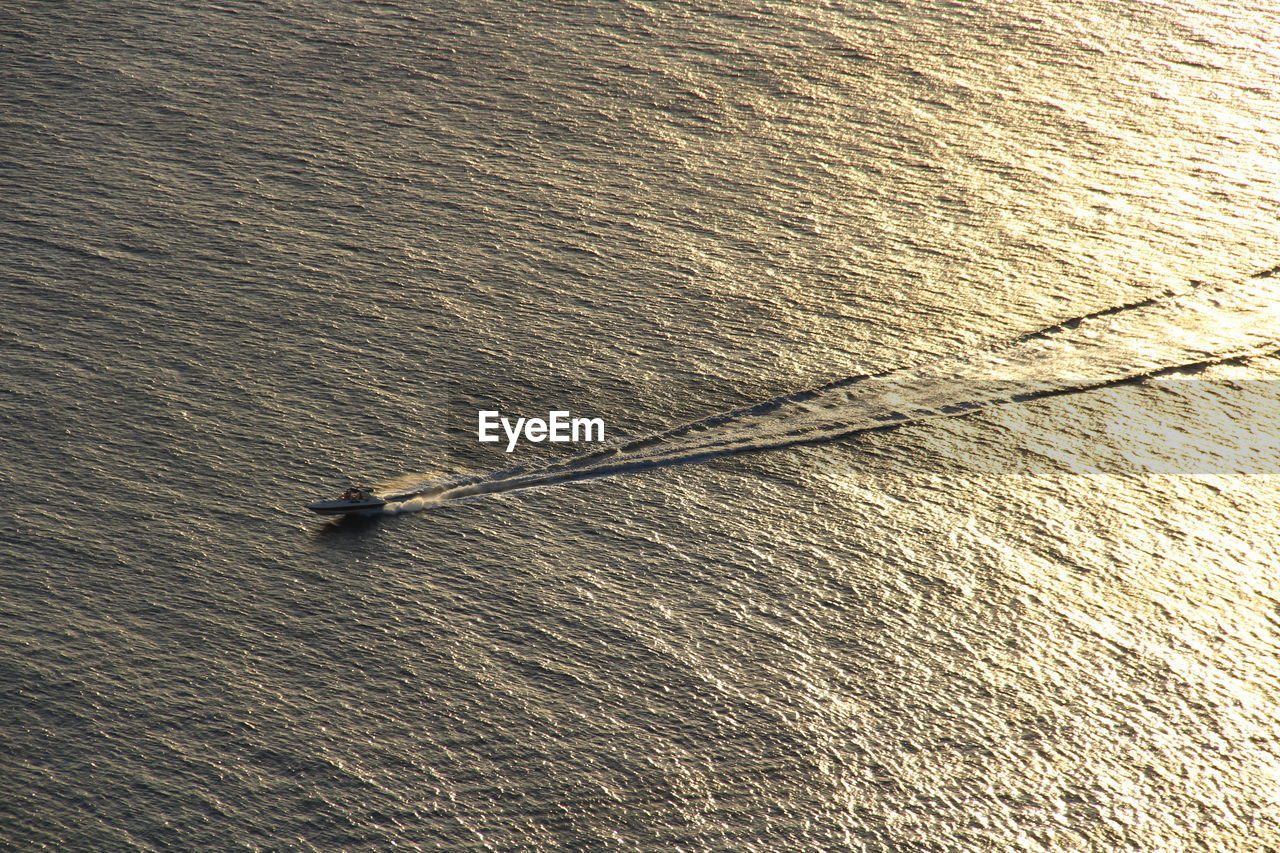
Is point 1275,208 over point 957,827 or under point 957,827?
over

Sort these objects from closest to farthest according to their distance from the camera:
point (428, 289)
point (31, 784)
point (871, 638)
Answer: point (31, 784)
point (871, 638)
point (428, 289)

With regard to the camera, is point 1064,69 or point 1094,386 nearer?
point 1094,386

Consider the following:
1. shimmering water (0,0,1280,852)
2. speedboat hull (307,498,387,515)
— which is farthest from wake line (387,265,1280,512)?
speedboat hull (307,498,387,515)

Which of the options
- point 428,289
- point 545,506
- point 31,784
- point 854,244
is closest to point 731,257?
point 854,244

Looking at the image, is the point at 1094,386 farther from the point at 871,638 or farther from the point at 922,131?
the point at 922,131

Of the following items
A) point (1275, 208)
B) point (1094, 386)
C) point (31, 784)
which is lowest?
point (31, 784)

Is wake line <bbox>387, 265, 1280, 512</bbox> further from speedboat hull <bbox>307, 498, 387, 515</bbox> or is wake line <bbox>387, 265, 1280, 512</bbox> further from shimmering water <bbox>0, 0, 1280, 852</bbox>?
speedboat hull <bbox>307, 498, 387, 515</bbox>
